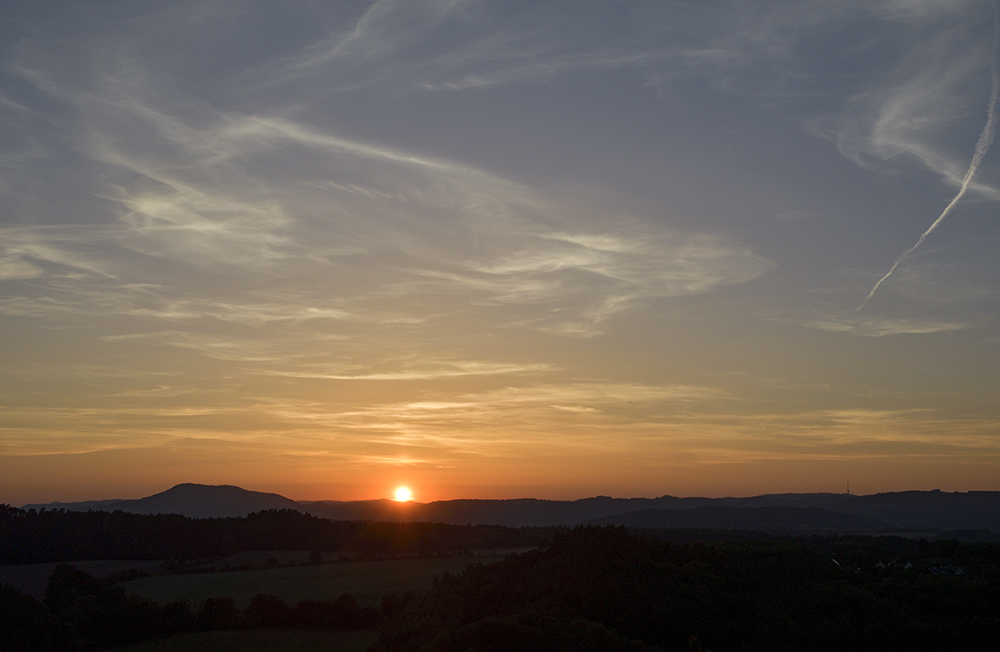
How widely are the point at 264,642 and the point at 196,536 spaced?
3278 inches

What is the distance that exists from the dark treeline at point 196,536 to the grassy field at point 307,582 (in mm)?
24210

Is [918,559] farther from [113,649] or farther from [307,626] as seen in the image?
[113,649]

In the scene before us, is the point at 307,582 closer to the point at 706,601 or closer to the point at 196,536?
the point at 196,536

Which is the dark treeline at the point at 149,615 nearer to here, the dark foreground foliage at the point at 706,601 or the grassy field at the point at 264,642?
the grassy field at the point at 264,642

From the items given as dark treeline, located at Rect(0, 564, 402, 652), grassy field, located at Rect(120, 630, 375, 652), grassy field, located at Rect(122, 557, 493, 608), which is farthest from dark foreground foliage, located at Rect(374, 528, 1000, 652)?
grassy field, located at Rect(122, 557, 493, 608)

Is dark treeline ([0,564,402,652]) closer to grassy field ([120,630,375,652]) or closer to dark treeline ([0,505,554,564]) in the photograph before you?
grassy field ([120,630,375,652])

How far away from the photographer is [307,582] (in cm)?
9838

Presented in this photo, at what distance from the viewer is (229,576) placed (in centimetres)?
10725

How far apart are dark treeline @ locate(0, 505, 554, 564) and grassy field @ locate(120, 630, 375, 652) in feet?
233

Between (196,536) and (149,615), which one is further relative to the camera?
(196,536)

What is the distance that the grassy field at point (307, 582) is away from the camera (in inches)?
3440

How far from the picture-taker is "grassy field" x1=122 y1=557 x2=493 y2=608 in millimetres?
87375

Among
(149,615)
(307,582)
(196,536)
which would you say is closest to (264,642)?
(149,615)

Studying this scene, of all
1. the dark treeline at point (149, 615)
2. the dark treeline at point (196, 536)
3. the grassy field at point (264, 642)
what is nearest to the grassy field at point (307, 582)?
the dark treeline at point (149, 615)
